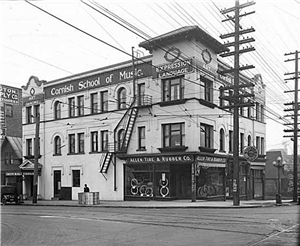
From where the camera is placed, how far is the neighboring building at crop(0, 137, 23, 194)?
41.3m

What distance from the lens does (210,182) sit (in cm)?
3023

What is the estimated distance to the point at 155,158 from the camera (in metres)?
29.7

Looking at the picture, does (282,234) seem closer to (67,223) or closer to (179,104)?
(67,223)

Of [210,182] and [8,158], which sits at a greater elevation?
[8,158]

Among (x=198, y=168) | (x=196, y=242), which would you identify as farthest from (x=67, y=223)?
(x=198, y=168)

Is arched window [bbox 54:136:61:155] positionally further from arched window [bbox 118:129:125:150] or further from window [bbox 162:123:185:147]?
window [bbox 162:123:185:147]

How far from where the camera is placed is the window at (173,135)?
28.9 m

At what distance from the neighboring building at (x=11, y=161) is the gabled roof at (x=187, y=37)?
19.8 meters

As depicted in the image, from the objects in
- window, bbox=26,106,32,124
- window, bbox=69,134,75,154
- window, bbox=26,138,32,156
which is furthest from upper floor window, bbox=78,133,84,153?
window, bbox=26,106,32,124

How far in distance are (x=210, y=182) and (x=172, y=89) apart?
7.60 metres

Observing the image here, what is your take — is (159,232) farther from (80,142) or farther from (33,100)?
(33,100)

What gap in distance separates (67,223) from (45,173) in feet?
79.4

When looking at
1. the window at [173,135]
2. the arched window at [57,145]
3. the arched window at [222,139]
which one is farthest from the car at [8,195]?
the arched window at [222,139]

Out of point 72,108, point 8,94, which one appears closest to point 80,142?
point 72,108
